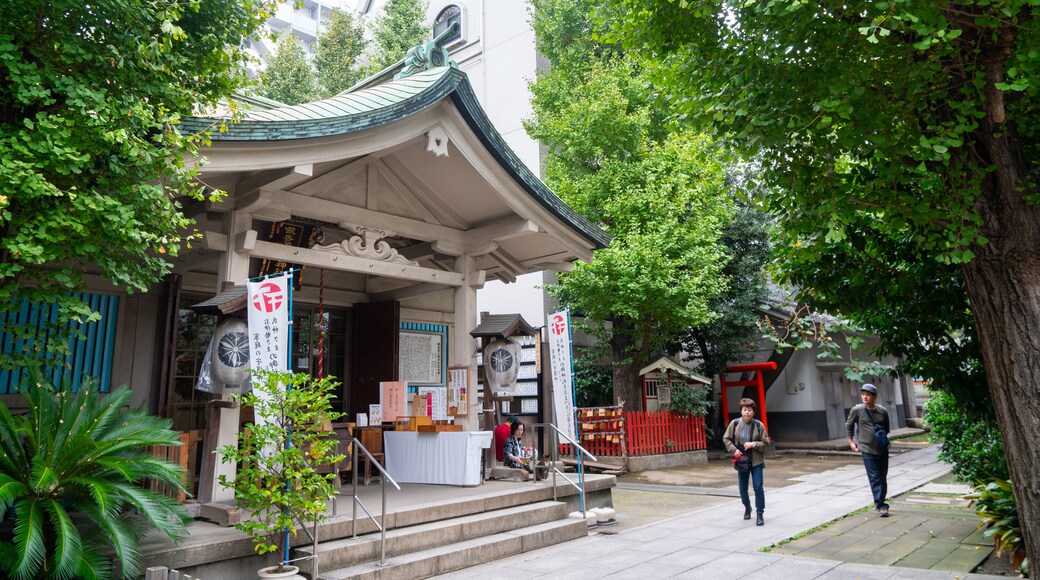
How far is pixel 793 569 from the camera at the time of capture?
672cm

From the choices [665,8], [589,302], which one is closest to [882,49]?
[665,8]

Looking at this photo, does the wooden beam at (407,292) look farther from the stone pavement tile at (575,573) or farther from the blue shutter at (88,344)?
the stone pavement tile at (575,573)

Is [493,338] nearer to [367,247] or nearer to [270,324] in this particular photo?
[367,247]

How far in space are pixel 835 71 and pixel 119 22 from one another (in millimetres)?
5783

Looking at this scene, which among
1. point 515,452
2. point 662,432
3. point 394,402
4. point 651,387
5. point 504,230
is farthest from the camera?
point 651,387

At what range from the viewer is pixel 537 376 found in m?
18.2

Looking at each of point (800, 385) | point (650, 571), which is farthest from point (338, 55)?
point (650, 571)

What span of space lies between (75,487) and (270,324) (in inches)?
83.9

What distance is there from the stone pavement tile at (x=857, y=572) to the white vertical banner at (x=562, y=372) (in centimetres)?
386

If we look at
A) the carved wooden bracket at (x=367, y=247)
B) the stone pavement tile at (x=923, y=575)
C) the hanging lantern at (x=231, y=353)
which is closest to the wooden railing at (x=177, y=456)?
the hanging lantern at (x=231, y=353)

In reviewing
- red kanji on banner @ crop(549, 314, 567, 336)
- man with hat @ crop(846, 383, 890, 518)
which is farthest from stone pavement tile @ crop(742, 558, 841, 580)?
red kanji on banner @ crop(549, 314, 567, 336)

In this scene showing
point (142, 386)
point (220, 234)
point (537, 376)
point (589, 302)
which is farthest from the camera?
point (537, 376)

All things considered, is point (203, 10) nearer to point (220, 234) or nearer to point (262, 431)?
point (220, 234)

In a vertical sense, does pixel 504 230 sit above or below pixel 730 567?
above
